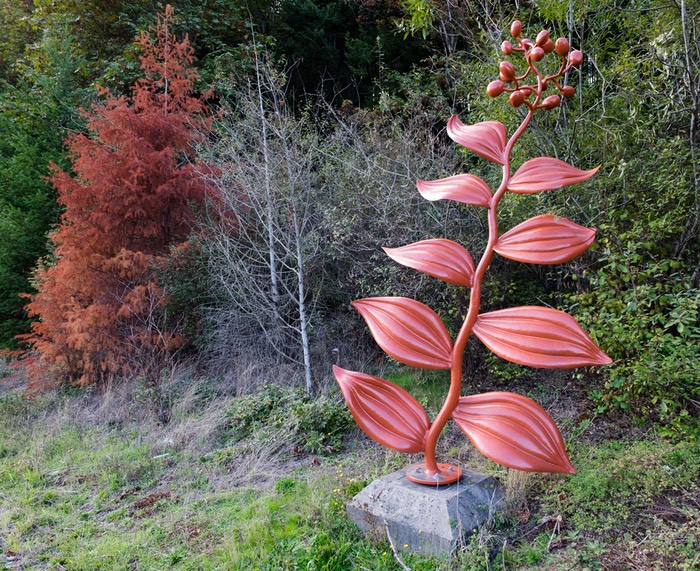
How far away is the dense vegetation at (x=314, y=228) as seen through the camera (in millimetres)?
3703

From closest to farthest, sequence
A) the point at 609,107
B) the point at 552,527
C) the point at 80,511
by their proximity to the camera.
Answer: the point at 552,527
the point at 80,511
the point at 609,107

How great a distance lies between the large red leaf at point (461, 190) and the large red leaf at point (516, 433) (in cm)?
108

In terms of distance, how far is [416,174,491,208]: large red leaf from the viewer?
9.37 feet

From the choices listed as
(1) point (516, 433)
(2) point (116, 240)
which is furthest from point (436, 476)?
(2) point (116, 240)

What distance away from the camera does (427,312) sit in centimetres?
285

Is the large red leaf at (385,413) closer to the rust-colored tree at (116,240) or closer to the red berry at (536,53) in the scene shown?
the red berry at (536,53)

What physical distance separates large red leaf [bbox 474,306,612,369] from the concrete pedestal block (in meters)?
0.79

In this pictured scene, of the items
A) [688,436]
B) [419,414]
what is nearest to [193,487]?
[419,414]

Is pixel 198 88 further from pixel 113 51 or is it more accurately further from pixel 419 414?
pixel 419 414

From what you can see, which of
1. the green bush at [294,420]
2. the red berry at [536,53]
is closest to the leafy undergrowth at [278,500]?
the green bush at [294,420]

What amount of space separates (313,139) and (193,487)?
12.4 feet

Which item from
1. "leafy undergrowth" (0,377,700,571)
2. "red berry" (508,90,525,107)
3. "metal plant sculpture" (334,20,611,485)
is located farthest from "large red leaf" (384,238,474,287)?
"leafy undergrowth" (0,377,700,571)

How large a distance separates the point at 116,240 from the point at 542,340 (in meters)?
Result: 5.80

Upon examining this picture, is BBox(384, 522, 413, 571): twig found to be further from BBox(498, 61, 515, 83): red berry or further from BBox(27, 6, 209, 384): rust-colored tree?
BBox(27, 6, 209, 384): rust-colored tree
